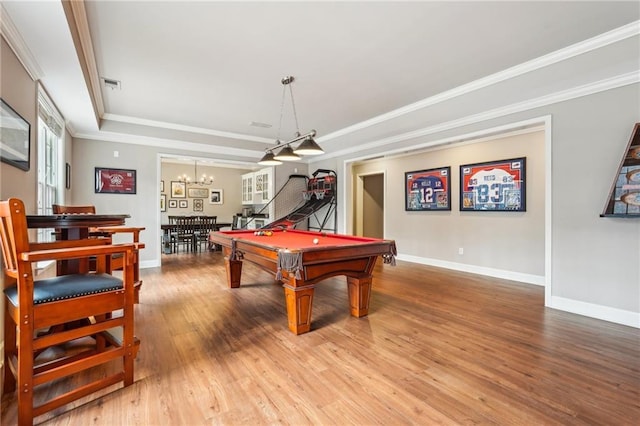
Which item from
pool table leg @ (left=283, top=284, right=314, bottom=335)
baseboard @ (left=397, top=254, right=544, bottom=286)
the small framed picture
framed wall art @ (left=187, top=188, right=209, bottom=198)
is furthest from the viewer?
the small framed picture

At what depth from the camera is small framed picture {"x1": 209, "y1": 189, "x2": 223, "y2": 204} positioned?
406 inches

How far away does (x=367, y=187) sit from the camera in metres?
8.13

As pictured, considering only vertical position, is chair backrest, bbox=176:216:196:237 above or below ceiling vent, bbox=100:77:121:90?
below

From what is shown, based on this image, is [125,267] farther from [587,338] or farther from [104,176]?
[104,176]

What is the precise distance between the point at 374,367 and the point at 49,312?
1.98 meters

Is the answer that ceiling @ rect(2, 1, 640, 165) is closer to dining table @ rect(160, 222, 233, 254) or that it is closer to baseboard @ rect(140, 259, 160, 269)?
baseboard @ rect(140, 259, 160, 269)

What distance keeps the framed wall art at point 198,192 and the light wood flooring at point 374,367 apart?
7.00m

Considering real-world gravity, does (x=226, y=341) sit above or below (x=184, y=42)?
below

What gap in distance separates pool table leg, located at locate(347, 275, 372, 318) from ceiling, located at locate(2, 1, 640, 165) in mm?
2385

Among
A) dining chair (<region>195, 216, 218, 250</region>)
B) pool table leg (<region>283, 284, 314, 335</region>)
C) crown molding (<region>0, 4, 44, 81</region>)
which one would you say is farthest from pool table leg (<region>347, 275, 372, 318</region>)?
dining chair (<region>195, 216, 218, 250</region>)

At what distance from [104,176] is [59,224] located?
415 cm

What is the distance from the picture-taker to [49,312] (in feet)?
5.19

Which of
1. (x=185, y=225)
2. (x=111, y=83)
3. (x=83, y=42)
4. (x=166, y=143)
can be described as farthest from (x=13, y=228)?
(x=185, y=225)

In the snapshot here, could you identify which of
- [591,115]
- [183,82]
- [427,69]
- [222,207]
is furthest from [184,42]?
[222,207]
